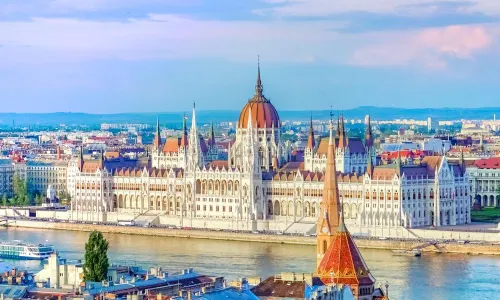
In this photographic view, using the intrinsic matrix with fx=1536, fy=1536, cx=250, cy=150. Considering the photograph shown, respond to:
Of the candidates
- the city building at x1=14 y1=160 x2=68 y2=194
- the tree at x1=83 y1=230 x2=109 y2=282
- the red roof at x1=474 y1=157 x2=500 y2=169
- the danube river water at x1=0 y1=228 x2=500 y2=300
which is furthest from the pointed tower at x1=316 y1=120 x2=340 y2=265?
the city building at x1=14 y1=160 x2=68 y2=194

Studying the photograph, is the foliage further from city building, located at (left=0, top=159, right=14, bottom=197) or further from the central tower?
the central tower

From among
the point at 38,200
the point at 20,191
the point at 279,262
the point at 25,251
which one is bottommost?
the point at 279,262

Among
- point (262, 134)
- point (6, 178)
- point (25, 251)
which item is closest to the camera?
point (25, 251)

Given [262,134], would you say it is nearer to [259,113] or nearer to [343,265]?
[259,113]

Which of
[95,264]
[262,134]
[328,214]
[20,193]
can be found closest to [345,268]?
[328,214]

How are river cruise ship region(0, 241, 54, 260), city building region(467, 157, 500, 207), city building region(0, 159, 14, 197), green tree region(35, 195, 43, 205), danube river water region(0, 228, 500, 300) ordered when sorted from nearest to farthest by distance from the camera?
danube river water region(0, 228, 500, 300)
river cruise ship region(0, 241, 54, 260)
city building region(467, 157, 500, 207)
green tree region(35, 195, 43, 205)
city building region(0, 159, 14, 197)

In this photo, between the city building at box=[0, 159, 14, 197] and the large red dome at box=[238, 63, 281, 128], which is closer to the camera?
the large red dome at box=[238, 63, 281, 128]

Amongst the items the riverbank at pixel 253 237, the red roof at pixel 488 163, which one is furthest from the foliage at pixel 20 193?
the red roof at pixel 488 163

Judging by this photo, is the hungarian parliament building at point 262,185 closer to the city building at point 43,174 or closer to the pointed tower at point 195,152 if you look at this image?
the pointed tower at point 195,152
